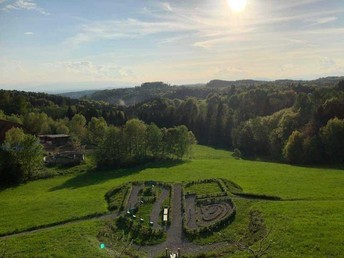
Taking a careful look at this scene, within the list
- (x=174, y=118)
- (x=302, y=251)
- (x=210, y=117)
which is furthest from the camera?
(x=174, y=118)

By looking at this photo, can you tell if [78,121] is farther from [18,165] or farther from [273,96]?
[273,96]

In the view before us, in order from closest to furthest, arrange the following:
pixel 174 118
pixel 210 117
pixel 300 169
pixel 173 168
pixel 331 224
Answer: pixel 331 224 < pixel 300 169 < pixel 173 168 < pixel 210 117 < pixel 174 118

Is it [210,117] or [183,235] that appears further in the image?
[210,117]

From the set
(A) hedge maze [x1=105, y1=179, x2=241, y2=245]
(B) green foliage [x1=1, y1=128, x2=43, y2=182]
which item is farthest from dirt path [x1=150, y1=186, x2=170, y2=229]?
(B) green foliage [x1=1, y1=128, x2=43, y2=182]

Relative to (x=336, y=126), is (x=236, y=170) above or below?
below

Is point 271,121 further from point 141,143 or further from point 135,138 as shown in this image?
point 135,138

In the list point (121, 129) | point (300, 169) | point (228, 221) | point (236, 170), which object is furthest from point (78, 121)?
point (228, 221)

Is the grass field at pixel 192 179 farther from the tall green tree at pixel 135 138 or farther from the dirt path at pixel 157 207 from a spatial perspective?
the tall green tree at pixel 135 138
